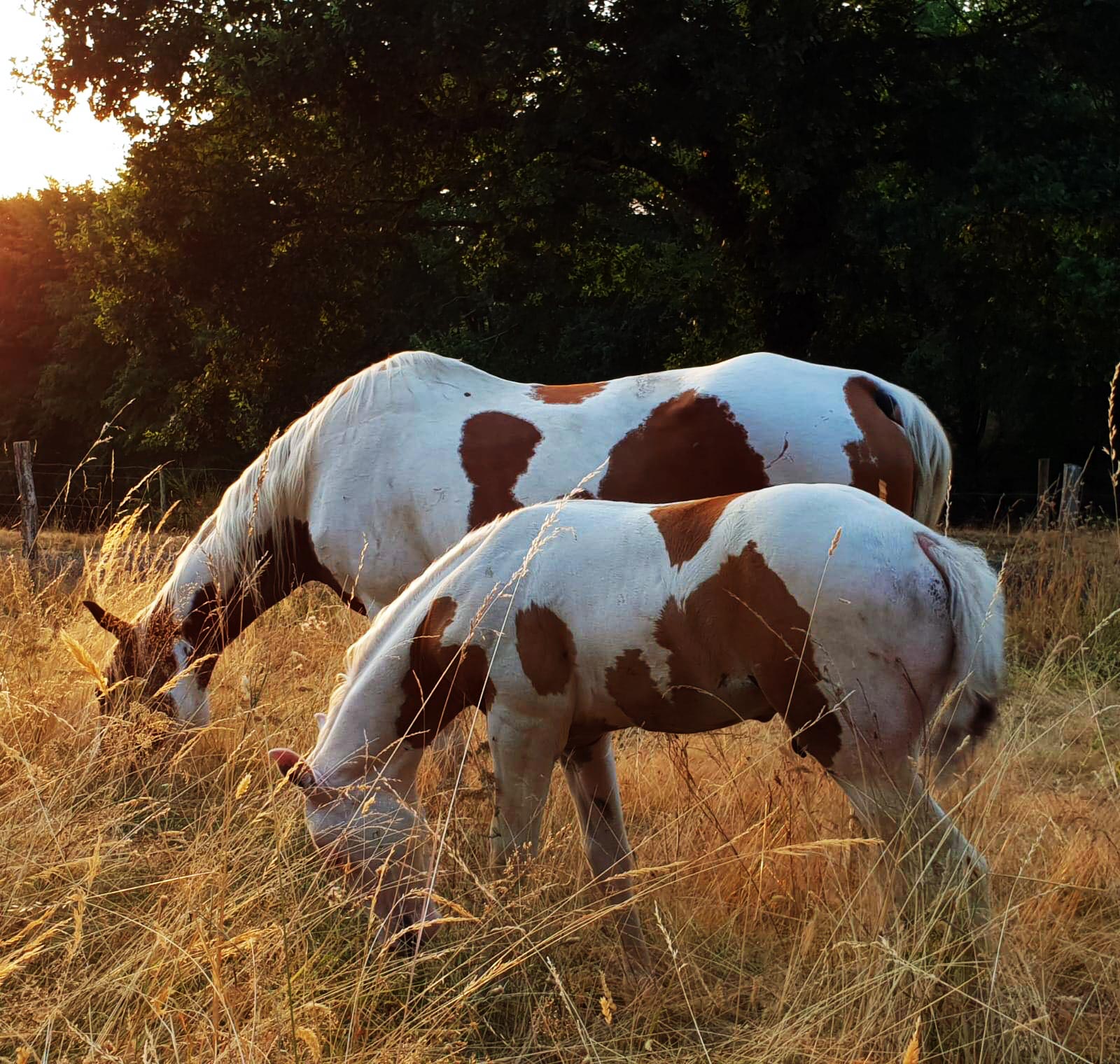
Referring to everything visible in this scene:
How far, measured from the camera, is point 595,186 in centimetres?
1343

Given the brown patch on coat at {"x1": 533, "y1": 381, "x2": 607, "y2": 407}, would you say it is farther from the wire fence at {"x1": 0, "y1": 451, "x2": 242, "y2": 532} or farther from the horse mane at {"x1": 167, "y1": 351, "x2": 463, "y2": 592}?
the wire fence at {"x1": 0, "y1": 451, "x2": 242, "y2": 532}

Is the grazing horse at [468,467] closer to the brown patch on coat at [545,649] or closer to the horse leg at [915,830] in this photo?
the brown patch on coat at [545,649]

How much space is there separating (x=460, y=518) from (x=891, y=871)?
2777 millimetres

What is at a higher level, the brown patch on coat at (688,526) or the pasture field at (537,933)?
the brown patch on coat at (688,526)

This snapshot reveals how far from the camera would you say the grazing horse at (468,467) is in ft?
16.0

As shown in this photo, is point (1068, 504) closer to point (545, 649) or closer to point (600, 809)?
point (600, 809)

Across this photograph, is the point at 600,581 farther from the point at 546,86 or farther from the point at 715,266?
the point at 715,266

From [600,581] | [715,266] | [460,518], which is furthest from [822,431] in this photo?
[715,266]

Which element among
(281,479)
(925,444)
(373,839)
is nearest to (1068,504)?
(925,444)

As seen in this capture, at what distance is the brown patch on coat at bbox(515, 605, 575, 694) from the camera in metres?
3.09

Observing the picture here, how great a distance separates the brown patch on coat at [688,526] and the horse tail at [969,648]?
1.86 feet

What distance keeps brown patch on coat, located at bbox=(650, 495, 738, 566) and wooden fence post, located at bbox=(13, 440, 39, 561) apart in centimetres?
760

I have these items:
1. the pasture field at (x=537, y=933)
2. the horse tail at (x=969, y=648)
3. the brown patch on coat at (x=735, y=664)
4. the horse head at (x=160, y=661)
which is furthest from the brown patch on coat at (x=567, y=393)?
the horse tail at (x=969, y=648)

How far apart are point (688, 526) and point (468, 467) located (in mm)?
2119
